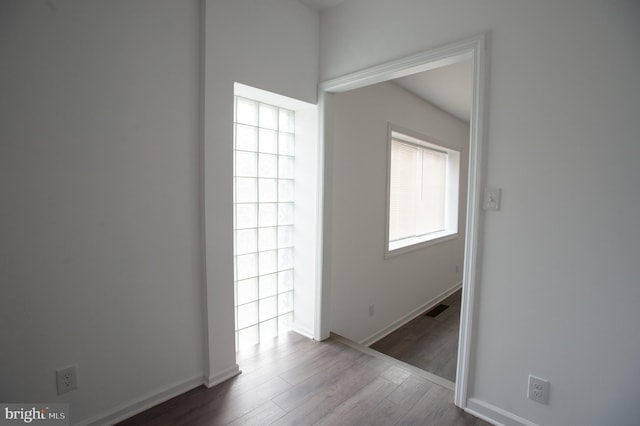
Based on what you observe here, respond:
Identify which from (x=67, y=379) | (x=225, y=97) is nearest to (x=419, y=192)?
(x=225, y=97)

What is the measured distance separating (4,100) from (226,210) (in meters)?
1.11

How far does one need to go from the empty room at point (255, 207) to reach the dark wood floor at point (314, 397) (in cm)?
1

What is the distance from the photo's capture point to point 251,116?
241 centimetres

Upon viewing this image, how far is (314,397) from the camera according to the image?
1909 millimetres

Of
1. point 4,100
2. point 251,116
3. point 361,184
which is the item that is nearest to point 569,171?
point 361,184

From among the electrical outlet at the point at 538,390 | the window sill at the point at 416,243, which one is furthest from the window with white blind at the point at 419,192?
the electrical outlet at the point at 538,390

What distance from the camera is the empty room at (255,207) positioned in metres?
1.38

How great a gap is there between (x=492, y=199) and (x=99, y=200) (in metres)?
2.06

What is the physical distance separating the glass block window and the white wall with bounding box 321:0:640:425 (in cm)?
139

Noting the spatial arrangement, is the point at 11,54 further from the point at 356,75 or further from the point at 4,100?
the point at 356,75

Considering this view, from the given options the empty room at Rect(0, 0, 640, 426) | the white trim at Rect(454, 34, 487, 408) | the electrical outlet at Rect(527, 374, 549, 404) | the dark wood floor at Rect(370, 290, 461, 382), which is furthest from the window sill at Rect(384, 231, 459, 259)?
the electrical outlet at Rect(527, 374, 549, 404)

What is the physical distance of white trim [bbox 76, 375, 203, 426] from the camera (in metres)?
1.62

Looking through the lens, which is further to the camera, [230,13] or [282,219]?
[282,219]

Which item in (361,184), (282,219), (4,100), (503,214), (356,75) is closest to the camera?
(4,100)
